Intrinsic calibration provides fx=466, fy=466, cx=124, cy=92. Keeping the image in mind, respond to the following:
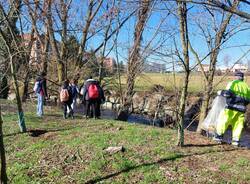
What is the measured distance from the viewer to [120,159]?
997cm

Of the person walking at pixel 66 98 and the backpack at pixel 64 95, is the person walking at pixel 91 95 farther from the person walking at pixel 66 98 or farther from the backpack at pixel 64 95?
the backpack at pixel 64 95

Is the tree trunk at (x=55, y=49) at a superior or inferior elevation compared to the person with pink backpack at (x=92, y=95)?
superior

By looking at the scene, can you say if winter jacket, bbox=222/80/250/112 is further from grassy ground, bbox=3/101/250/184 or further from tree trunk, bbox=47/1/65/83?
tree trunk, bbox=47/1/65/83

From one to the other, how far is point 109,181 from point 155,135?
125 inches

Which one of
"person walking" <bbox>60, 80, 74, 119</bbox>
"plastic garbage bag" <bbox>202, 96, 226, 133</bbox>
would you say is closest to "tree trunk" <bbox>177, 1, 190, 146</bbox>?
"plastic garbage bag" <bbox>202, 96, 226, 133</bbox>

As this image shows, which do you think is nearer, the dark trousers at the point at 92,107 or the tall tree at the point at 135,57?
the dark trousers at the point at 92,107

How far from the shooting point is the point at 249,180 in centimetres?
915

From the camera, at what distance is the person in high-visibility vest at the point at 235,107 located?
1165cm

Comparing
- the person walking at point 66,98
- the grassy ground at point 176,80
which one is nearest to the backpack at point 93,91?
the person walking at point 66,98

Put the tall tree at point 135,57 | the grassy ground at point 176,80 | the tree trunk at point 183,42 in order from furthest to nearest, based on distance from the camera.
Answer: the tall tree at point 135,57 → the grassy ground at point 176,80 → the tree trunk at point 183,42

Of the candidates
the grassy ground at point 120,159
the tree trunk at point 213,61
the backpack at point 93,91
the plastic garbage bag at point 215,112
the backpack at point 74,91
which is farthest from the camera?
the backpack at point 74,91

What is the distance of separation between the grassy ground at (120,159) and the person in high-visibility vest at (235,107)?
522mm

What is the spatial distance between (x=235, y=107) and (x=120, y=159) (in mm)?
3484

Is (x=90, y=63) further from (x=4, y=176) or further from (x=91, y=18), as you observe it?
(x=4, y=176)
